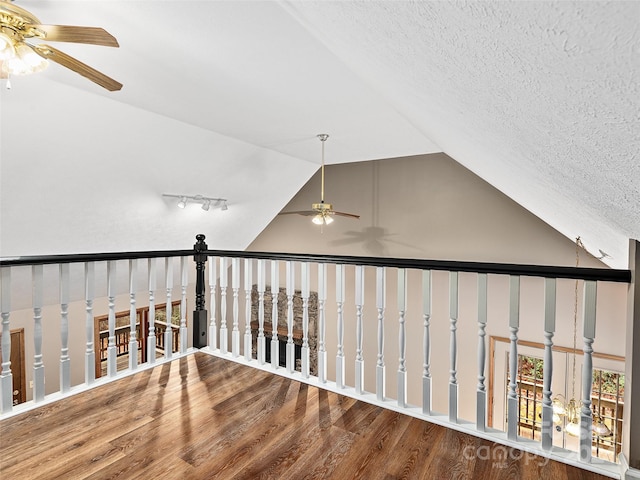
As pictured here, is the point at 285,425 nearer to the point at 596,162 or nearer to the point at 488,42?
the point at 596,162

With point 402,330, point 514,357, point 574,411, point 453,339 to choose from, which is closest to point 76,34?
point 402,330

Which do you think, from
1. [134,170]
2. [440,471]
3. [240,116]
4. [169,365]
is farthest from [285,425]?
[134,170]

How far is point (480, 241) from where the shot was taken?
5.25m

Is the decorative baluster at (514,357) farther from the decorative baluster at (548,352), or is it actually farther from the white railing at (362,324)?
the decorative baluster at (548,352)

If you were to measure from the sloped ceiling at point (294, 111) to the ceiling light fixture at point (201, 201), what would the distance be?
0.12 metres

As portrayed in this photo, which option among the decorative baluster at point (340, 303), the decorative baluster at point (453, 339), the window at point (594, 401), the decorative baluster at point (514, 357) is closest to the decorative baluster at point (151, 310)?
the decorative baluster at point (340, 303)

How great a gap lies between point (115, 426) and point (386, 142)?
12.8 ft

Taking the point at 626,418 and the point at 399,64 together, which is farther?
the point at 626,418

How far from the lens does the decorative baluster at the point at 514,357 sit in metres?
1.79

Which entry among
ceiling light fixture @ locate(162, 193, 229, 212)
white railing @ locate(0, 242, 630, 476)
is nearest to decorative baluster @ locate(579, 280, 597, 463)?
white railing @ locate(0, 242, 630, 476)

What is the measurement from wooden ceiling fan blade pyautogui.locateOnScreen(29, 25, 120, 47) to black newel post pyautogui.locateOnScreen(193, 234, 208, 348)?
1871 millimetres

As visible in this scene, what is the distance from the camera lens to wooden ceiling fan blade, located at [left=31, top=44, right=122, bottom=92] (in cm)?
154

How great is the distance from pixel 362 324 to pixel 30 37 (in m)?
3.05

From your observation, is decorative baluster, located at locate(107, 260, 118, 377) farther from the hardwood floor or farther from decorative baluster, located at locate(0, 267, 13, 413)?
decorative baluster, located at locate(0, 267, 13, 413)
